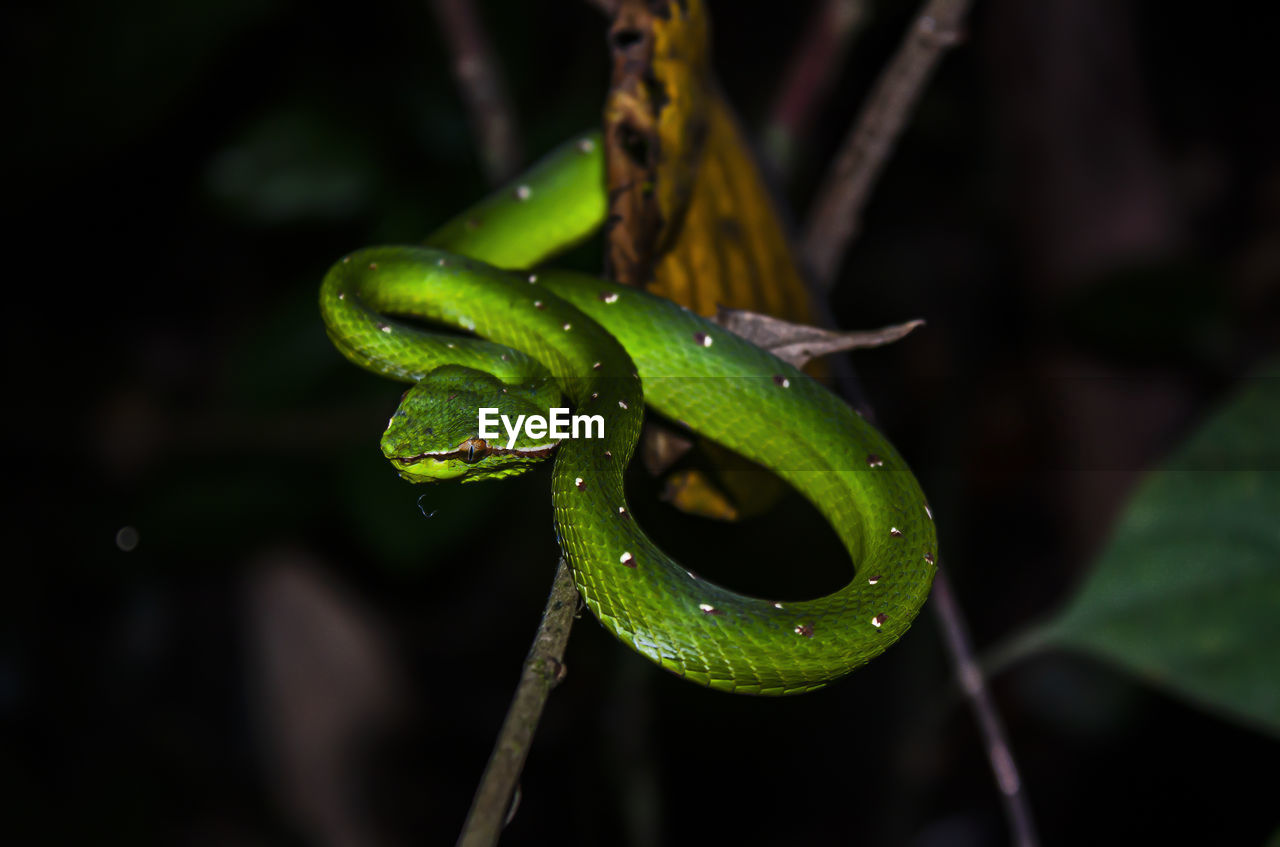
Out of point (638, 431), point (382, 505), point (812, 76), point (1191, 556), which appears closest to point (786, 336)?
point (638, 431)

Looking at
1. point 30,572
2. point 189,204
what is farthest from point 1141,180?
point 30,572

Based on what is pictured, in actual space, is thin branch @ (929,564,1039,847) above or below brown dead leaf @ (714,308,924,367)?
below

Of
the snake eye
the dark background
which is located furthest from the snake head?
the dark background

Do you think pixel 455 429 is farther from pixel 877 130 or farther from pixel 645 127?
pixel 877 130

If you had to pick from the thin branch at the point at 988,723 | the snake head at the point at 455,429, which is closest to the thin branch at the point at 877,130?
the thin branch at the point at 988,723

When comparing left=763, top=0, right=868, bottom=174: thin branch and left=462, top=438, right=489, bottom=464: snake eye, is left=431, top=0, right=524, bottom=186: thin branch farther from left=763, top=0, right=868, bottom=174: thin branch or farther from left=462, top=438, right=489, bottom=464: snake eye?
left=462, top=438, right=489, bottom=464: snake eye

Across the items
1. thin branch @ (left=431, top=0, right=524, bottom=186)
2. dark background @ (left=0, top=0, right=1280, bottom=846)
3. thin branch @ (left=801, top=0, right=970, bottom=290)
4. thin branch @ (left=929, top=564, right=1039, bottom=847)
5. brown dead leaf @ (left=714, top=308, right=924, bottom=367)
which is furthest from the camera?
dark background @ (left=0, top=0, right=1280, bottom=846)

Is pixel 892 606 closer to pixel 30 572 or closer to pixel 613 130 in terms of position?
pixel 613 130
